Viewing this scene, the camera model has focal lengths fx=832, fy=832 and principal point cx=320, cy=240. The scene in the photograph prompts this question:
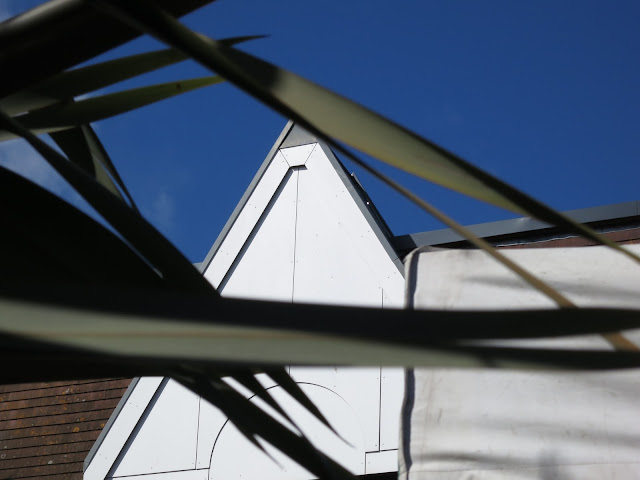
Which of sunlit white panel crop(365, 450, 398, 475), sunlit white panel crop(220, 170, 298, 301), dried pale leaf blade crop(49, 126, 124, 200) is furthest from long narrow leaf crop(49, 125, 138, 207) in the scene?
sunlit white panel crop(220, 170, 298, 301)

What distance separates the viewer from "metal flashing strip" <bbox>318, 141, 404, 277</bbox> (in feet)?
18.6

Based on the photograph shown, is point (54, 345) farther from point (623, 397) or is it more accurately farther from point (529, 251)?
point (529, 251)

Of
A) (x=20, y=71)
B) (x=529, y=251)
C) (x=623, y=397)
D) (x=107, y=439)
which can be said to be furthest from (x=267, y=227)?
(x=20, y=71)

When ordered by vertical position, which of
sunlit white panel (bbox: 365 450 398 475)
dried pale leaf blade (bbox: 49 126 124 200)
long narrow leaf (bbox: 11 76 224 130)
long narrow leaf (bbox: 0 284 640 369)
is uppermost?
sunlit white panel (bbox: 365 450 398 475)

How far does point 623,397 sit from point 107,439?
475cm

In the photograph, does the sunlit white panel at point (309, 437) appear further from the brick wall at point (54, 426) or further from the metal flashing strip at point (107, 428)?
the brick wall at point (54, 426)

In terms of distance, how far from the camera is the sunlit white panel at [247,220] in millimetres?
6270

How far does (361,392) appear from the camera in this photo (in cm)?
535

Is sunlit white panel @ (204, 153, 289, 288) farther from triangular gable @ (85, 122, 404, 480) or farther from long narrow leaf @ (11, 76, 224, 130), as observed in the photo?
long narrow leaf @ (11, 76, 224, 130)

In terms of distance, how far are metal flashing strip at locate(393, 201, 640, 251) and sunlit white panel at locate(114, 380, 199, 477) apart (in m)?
1.88

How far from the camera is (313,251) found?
594 centimetres

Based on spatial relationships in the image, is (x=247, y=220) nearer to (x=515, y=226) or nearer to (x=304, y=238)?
(x=304, y=238)

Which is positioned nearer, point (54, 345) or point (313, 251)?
point (54, 345)

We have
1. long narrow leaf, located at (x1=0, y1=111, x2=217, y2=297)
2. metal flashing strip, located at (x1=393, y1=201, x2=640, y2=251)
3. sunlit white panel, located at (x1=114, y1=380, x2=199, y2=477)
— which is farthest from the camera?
sunlit white panel, located at (x1=114, y1=380, x2=199, y2=477)
